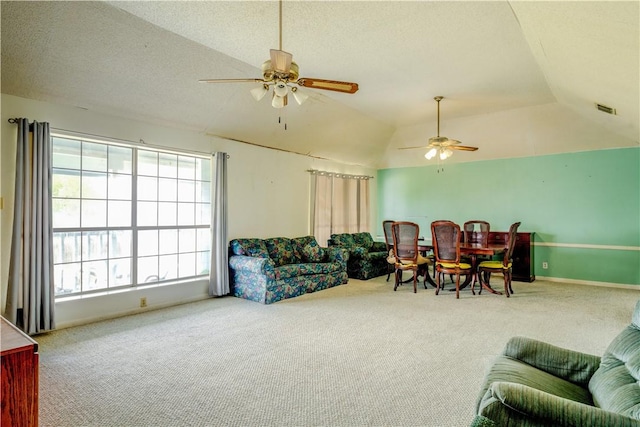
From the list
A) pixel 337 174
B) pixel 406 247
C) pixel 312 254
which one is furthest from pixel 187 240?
pixel 337 174

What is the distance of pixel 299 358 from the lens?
305 centimetres

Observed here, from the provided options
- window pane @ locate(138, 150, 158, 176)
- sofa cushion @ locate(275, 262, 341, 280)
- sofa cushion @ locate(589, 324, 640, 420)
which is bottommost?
sofa cushion @ locate(275, 262, 341, 280)

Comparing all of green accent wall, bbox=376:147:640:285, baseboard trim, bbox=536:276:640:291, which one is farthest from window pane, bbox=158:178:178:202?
baseboard trim, bbox=536:276:640:291

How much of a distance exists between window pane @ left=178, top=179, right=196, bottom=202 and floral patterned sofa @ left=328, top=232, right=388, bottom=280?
2.92 metres

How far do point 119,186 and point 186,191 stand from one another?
0.97 m

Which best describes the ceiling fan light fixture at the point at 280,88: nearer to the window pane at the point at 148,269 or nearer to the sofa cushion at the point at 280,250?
the window pane at the point at 148,269

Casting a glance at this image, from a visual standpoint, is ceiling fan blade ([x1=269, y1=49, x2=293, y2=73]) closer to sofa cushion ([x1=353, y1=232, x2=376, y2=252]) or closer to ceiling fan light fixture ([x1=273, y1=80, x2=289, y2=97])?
ceiling fan light fixture ([x1=273, y1=80, x2=289, y2=97])

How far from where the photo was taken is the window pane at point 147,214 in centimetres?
470

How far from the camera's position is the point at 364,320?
416cm

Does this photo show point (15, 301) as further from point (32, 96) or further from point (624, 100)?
point (624, 100)

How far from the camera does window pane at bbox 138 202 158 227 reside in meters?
4.70

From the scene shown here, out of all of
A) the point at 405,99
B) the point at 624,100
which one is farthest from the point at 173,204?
the point at 624,100

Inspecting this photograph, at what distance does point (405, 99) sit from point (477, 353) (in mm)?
4005

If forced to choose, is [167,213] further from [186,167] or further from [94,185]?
[94,185]
